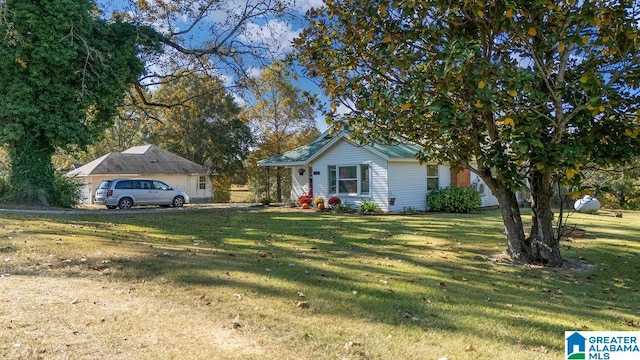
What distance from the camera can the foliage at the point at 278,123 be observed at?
110ft

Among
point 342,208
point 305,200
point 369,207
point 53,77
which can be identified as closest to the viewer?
point 53,77

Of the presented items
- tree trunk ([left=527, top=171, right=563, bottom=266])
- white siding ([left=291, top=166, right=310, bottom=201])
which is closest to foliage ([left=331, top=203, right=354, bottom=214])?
white siding ([left=291, top=166, right=310, bottom=201])

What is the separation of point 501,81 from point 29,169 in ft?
60.9

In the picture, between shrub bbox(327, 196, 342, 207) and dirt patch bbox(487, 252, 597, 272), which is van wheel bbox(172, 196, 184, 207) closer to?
shrub bbox(327, 196, 342, 207)

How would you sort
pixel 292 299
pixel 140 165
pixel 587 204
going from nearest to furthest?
1. pixel 292 299
2. pixel 587 204
3. pixel 140 165

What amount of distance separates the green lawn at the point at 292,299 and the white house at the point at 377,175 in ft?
33.9

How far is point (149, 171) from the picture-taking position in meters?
33.8

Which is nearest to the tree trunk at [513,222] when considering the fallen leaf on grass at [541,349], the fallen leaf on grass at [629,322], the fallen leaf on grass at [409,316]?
the fallen leaf on grass at [629,322]

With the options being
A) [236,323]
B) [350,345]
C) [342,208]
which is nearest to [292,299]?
[236,323]

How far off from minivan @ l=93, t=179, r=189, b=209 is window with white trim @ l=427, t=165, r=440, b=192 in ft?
44.0

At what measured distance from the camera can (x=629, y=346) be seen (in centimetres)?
422

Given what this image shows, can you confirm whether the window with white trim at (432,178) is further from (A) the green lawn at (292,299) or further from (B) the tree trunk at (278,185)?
(B) the tree trunk at (278,185)

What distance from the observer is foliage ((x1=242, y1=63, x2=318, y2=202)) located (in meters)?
33.6

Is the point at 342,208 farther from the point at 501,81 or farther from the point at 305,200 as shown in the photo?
the point at 501,81
